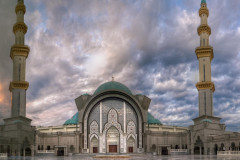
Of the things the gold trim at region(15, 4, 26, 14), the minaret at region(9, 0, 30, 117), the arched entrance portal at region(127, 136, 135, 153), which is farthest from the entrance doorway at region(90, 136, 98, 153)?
the gold trim at region(15, 4, 26, 14)

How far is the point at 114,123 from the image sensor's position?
56.7 m

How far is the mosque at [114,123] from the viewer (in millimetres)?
48594

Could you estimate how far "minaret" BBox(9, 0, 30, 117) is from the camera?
50.2m

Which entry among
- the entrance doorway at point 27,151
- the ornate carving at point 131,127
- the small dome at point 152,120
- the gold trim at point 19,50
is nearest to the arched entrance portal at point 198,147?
the ornate carving at point 131,127

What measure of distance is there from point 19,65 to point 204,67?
3215 cm

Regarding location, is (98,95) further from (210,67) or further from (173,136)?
(210,67)

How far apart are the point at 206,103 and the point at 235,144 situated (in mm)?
14028

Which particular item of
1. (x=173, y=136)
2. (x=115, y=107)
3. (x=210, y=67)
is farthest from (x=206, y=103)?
(x=115, y=107)

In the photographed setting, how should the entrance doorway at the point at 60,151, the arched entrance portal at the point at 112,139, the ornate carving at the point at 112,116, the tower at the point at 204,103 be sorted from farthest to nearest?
1. the ornate carving at the point at 112,116
2. the arched entrance portal at the point at 112,139
3. the entrance doorway at the point at 60,151
4. the tower at the point at 204,103

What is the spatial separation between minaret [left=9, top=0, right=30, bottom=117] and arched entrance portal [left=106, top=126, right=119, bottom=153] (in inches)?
625

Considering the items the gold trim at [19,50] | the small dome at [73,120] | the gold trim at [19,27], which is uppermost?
the gold trim at [19,27]

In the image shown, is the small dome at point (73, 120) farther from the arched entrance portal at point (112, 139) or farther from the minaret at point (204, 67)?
the minaret at point (204, 67)

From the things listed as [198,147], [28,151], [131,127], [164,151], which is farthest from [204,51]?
[28,151]

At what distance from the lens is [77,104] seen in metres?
60.7
